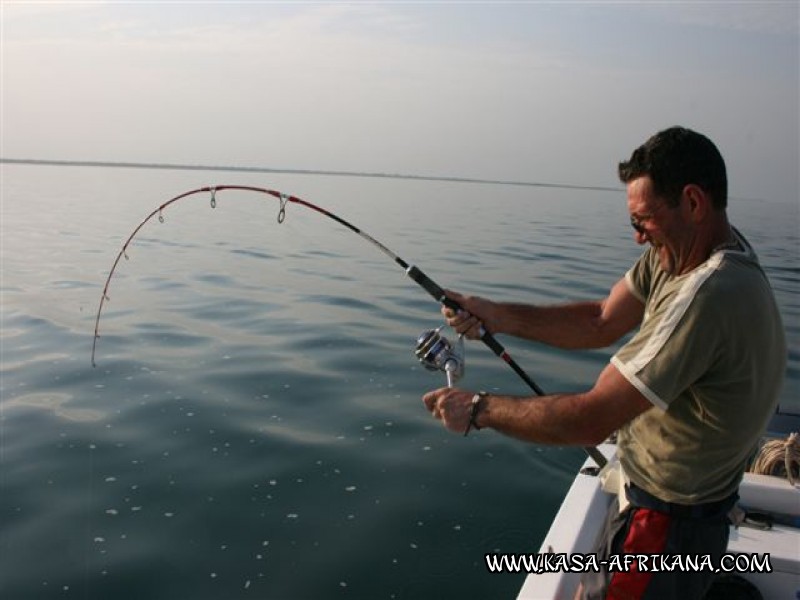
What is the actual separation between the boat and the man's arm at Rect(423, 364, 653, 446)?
755 mm

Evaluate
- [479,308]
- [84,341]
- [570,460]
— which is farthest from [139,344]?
[479,308]

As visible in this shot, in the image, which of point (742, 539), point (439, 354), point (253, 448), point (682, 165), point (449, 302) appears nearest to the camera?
point (682, 165)

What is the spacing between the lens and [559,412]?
248 centimetres

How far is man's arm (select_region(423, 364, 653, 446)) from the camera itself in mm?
2328

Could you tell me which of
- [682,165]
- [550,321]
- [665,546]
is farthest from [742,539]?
[682,165]

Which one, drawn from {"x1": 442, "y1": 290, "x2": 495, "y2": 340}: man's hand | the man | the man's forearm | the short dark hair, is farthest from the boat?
the short dark hair

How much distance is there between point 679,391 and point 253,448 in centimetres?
406

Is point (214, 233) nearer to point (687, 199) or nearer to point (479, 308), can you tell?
point (479, 308)

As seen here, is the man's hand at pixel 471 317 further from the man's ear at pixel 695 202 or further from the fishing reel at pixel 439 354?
the man's ear at pixel 695 202

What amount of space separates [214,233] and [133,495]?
1695cm

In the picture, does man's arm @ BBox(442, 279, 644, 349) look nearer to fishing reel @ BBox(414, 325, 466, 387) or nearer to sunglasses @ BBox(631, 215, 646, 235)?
fishing reel @ BBox(414, 325, 466, 387)

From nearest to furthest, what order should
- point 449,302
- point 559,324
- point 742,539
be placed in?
point 742,539, point 559,324, point 449,302

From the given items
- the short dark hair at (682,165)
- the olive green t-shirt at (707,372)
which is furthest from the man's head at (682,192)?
the olive green t-shirt at (707,372)

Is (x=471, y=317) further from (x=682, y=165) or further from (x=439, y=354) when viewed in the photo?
(x=682, y=165)
